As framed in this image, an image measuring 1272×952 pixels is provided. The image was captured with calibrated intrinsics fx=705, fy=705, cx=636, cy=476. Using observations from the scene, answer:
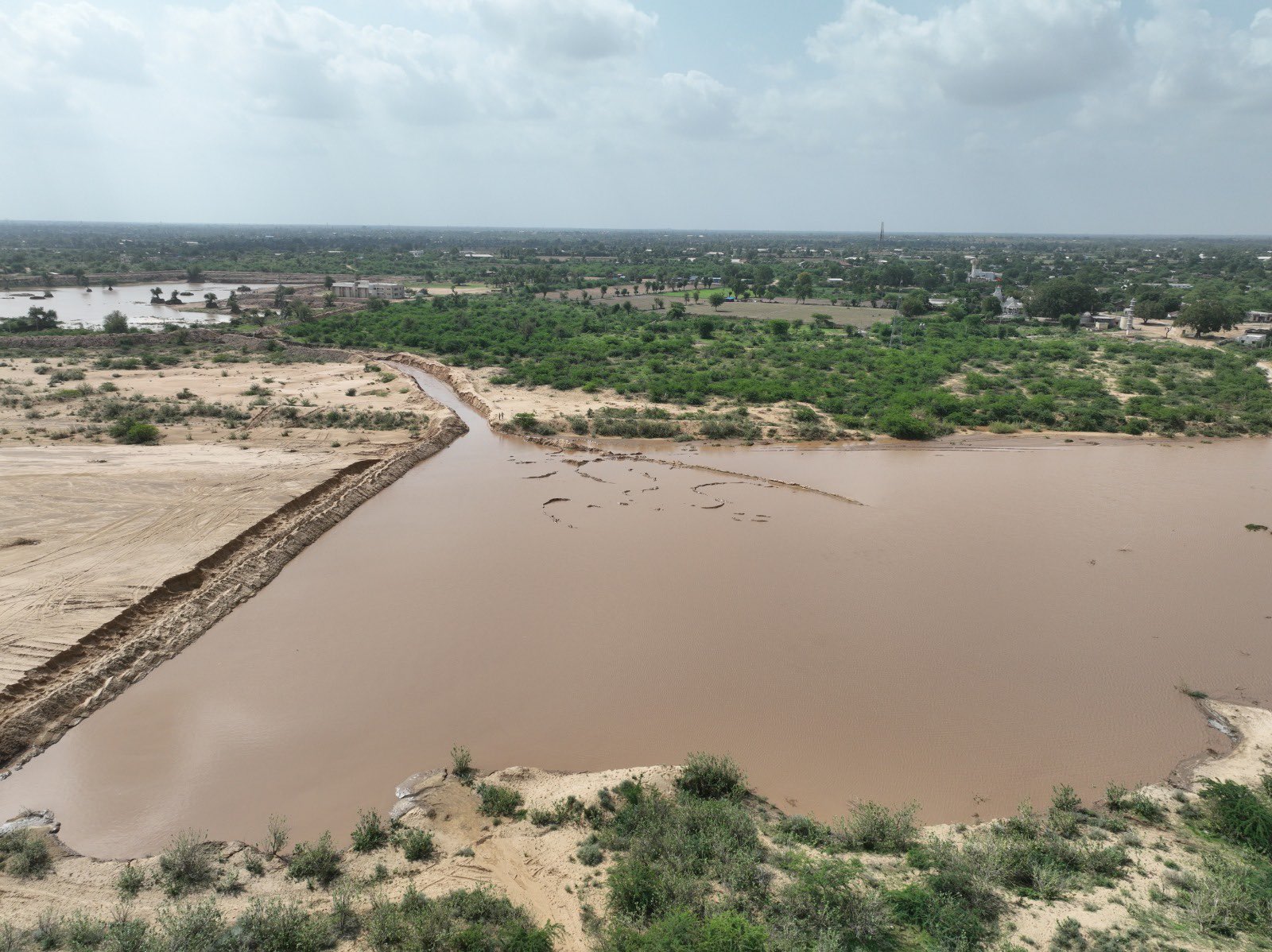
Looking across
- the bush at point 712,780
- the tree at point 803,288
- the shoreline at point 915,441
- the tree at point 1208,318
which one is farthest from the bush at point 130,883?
the tree at point 803,288

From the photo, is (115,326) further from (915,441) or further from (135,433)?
(915,441)

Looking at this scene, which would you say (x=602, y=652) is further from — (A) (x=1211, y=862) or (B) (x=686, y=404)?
(B) (x=686, y=404)

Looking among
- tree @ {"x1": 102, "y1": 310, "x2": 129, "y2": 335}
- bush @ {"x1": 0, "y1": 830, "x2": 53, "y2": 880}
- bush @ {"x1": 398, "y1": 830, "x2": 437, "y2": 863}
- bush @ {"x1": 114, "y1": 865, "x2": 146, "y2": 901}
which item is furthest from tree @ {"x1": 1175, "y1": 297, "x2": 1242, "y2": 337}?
tree @ {"x1": 102, "y1": 310, "x2": 129, "y2": 335}

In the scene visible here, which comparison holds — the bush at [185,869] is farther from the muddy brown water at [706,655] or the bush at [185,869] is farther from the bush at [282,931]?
the bush at [282,931]

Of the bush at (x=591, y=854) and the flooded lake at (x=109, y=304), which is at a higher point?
the flooded lake at (x=109, y=304)

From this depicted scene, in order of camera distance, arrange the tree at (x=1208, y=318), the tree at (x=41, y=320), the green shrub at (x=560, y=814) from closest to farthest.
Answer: the green shrub at (x=560, y=814)
the tree at (x=41, y=320)
the tree at (x=1208, y=318)

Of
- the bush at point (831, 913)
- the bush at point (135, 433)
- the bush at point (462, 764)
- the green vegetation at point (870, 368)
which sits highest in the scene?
the green vegetation at point (870, 368)

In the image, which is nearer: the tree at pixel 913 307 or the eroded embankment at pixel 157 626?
the eroded embankment at pixel 157 626
